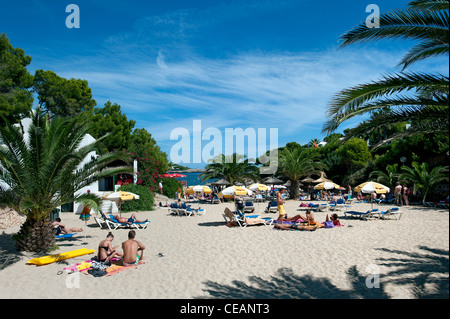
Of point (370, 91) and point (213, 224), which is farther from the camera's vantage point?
point (213, 224)

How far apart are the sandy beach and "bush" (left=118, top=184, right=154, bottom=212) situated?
7481mm

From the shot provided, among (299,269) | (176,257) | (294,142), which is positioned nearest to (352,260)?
(299,269)

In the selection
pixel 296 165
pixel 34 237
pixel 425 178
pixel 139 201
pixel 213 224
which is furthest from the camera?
pixel 296 165

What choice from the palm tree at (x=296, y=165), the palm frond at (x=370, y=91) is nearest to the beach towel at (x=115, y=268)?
the palm frond at (x=370, y=91)

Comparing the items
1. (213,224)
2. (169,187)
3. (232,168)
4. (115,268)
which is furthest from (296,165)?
(115,268)

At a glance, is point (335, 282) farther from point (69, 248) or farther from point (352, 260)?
point (69, 248)

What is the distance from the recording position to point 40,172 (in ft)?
28.2

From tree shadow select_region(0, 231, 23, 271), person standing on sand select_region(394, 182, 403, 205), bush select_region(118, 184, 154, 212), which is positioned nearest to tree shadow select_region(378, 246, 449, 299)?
tree shadow select_region(0, 231, 23, 271)

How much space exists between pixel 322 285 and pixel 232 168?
22615mm

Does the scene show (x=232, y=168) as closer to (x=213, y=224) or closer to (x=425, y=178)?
(x=213, y=224)

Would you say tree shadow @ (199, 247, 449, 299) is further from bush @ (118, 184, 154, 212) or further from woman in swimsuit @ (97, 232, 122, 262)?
bush @ (118, 184, 154, 212)

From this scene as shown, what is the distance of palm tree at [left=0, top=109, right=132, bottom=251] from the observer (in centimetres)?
838

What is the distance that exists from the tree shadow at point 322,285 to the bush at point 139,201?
14.3 m
